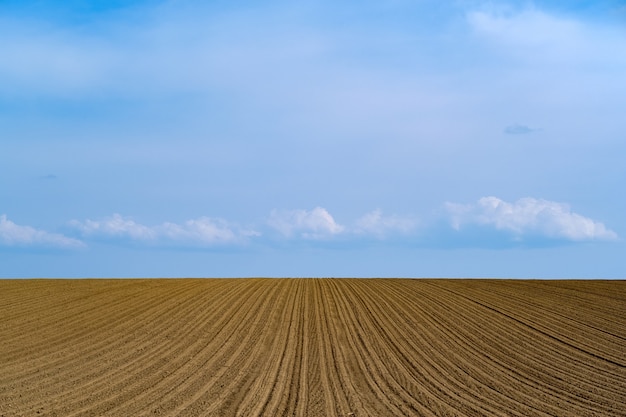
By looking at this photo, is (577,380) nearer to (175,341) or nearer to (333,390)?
(333,390)

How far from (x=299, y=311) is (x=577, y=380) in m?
12.8

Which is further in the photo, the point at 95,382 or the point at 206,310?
the point at 206,310

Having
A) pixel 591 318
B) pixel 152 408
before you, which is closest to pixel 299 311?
pixel 591 318

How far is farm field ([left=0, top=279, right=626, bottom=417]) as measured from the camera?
1486cm

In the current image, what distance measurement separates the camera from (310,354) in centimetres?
2000

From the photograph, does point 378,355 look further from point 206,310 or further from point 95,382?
point 206,310

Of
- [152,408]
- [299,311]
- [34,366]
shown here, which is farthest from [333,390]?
[299,311]

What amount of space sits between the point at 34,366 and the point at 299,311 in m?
12.1

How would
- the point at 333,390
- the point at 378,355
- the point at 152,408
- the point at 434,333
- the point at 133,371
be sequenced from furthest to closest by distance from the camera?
1. the point at 434,333
2. the point at 378,355
3. the point at 133,371
4. the point at 333,390
5. the point at 152,408

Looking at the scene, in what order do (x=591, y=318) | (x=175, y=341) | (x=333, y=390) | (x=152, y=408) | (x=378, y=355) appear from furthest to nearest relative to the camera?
(x=591, y=318)
(x=175, y=341)
(x=378, y=355)
(x=333, y=390)
(x=152, y=408)

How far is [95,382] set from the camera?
647 inches

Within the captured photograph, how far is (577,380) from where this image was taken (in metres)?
17.9

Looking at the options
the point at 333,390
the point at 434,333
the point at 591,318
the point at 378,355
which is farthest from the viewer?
the point at 591,318

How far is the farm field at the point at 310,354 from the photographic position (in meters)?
14.9
